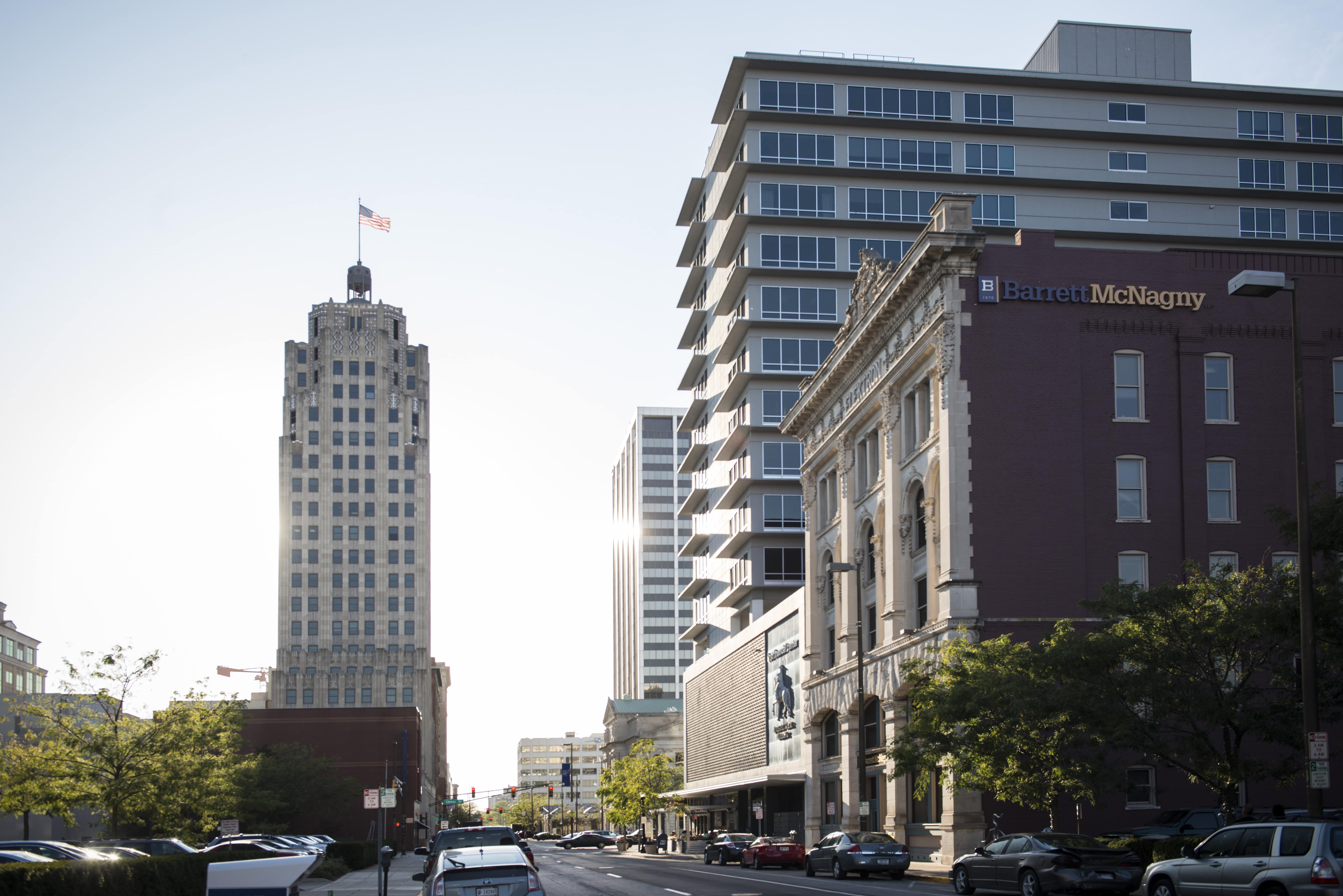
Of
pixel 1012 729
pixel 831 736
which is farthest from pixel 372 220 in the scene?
pixel 1012 729

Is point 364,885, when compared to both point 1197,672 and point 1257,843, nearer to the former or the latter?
point 1197,672

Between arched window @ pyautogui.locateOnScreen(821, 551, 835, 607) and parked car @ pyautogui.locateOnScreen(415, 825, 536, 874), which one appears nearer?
parked car @ pyautogui.locateOnScreen(415, 825, 536, 874)

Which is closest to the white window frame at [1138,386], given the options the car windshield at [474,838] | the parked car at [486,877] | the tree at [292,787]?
the car windshield at [474,838]

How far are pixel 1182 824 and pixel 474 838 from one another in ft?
67.8

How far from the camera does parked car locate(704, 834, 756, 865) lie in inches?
2311

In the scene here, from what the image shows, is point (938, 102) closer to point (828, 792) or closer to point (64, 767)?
point (828, 792)

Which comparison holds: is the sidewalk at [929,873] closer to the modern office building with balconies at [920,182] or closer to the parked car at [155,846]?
the parked car at [155,846]

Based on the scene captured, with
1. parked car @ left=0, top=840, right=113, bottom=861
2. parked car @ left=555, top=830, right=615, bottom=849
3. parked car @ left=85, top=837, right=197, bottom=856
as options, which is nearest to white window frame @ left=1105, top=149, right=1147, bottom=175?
parked car @ left=555, top=830, right=615, bottom=849

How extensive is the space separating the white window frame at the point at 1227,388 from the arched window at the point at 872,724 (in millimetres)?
17701

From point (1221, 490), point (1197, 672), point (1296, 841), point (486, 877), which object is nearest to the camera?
point (486, 877)

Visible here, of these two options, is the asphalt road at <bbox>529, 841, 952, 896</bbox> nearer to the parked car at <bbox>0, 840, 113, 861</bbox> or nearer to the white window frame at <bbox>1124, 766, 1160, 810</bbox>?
the white window frame at <bbox>1124, 766, 1160, 810</bbox>

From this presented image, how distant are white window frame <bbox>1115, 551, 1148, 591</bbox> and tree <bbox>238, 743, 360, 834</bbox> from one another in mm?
56656

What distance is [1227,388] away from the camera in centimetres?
4853

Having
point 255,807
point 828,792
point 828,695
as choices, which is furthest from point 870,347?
point 255,807
